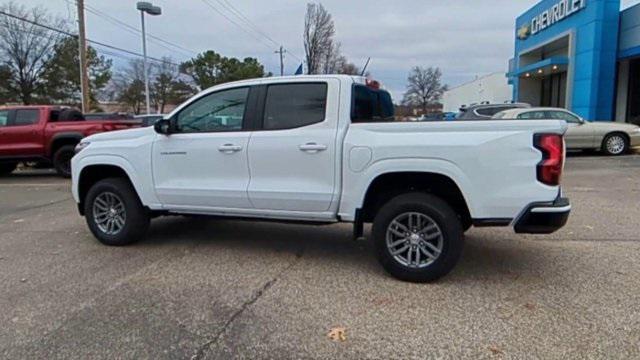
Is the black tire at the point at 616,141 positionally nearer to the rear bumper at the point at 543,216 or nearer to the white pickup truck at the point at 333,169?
the white pickup truck at the point at 333,169

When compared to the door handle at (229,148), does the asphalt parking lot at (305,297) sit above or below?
below

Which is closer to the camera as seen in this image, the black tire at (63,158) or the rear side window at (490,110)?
the black tire at (63,158)

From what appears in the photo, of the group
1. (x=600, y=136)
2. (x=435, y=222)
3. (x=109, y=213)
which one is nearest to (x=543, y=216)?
(x=435, y=222)

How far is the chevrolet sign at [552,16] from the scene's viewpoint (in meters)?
21.6

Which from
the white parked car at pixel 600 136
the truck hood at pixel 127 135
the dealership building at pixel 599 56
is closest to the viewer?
the truck hood at pixel 127 135

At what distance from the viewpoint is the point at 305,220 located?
4.80 meters

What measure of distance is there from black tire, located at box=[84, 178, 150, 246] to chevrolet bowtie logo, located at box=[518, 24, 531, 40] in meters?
27.7

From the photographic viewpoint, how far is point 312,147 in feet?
15.0

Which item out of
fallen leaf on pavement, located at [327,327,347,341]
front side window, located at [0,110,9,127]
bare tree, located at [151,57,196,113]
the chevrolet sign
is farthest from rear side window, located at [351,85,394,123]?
bare tree, located at [151,57,196,113]

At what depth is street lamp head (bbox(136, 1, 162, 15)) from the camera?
22.2m

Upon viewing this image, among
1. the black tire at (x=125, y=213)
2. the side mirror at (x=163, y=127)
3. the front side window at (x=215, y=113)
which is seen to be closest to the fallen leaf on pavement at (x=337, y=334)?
the front side window at (x=215, y=113)

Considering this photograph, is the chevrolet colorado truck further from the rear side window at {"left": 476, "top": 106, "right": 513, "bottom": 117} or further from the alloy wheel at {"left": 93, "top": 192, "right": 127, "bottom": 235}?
the rear side window at {"left": 476, "top": 106, "right": 513, "bottom": 117}

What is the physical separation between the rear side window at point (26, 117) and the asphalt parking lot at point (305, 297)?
6591mm

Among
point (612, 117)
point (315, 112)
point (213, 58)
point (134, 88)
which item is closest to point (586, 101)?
point (612, 117)
